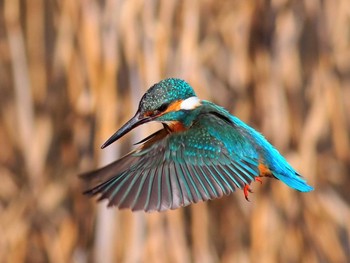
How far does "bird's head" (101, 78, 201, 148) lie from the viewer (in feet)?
4.18

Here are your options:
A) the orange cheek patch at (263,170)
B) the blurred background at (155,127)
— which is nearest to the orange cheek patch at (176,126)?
the orange cheek patch at (263,170)

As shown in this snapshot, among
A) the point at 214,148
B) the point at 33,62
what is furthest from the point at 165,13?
the point at 214,148

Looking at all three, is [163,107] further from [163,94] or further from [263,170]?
[263,170]

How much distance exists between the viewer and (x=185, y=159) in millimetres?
1378

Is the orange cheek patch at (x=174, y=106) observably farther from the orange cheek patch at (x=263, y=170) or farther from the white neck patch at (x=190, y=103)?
the orange cheek patch at (x=263, y=170)

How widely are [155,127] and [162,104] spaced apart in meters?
1.04

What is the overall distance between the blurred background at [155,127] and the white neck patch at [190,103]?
2.96 ft

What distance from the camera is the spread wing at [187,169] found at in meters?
1.31

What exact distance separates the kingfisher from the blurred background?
0.89 meters

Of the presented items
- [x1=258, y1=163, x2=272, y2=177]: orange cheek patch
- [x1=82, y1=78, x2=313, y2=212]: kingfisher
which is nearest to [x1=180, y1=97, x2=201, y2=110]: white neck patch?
[x1=82, y1=78, x2=313, y2=212]: kingfisher

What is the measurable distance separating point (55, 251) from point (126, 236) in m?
0.28

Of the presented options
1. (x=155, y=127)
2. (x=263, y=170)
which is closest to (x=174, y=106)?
(x=263, y=170)

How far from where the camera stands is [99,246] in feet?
7.82

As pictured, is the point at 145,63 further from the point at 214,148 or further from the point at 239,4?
the point at 214,148
